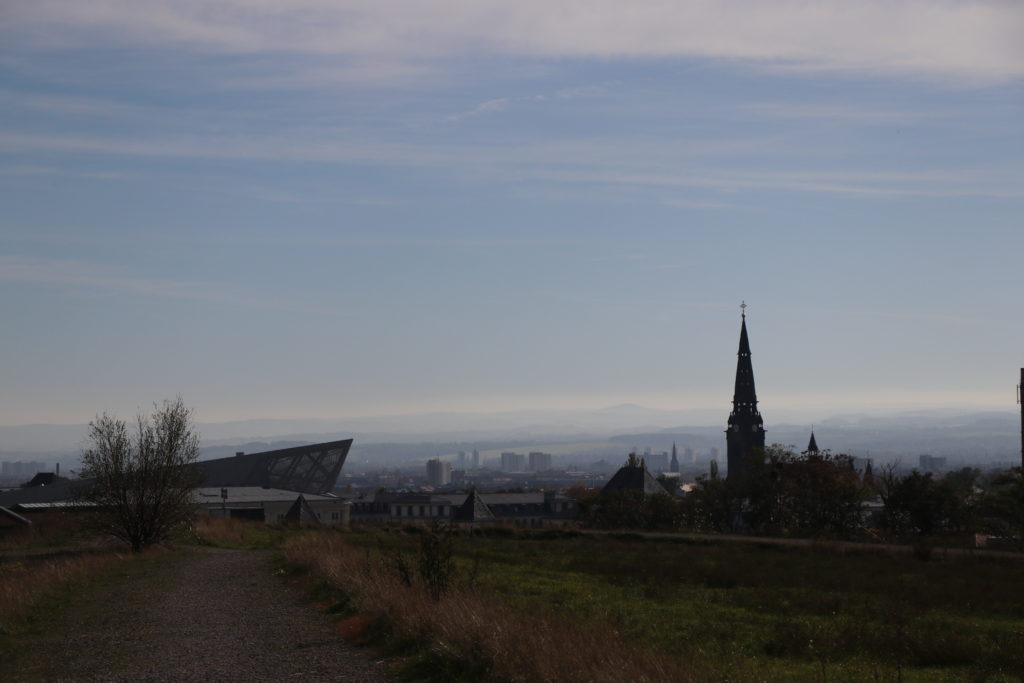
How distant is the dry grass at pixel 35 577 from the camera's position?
20.6m

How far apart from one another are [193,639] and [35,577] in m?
11.5

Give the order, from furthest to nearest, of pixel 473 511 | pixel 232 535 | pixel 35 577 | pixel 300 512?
Result: pixel 473 511 → pixel 300 512 → pixel 232 535 → pixel 35 577

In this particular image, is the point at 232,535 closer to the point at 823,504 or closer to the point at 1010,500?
the point at 823,504

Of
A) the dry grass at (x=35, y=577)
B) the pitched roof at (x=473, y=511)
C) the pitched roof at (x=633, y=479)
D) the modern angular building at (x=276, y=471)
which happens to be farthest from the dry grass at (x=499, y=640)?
the modern angular building at (x=276, y=471)

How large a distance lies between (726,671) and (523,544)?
31.9m

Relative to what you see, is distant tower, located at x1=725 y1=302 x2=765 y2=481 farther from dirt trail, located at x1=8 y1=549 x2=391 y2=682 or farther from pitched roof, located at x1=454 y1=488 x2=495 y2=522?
dirt trail, located at x1=8 y1=549 x2=391 y2=682

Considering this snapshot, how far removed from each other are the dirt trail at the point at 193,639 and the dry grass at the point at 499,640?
84 centimetres

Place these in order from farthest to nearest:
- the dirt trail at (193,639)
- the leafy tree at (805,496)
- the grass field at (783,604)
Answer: the leafy tree at (805,496) → the grass field at (783,604) → the dirt trail at (193,639)

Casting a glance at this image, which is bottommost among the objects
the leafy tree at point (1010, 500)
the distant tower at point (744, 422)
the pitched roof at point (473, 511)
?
the pitched roof at point (473, 511)

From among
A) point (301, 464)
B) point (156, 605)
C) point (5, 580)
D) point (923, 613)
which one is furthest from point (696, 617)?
point (301, 464)

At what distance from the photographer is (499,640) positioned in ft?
42.3

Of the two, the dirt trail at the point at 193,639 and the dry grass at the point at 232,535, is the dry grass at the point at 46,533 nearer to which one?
the dry grass at the point at 232,535

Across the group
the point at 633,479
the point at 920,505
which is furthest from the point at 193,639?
the point at 633,479

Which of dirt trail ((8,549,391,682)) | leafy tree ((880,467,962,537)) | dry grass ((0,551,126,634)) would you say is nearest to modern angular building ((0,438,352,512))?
leafy tree ((880,467,962,537))
